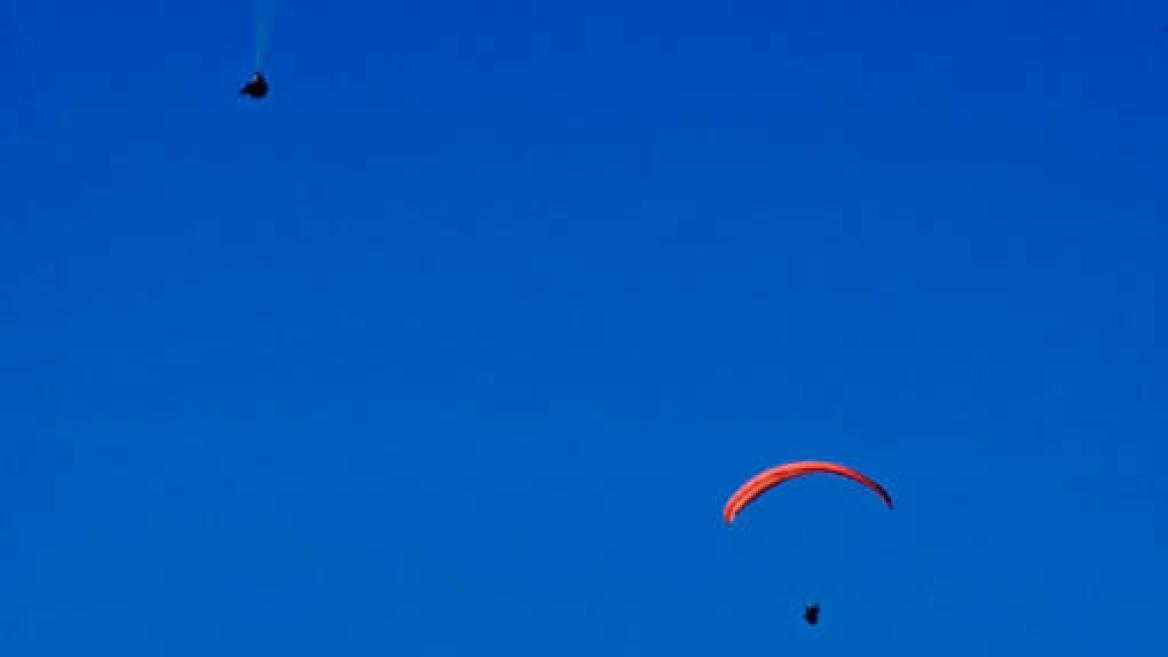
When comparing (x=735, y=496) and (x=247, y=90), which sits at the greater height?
(x=247, y=90)

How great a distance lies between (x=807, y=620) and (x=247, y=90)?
63.2 ft

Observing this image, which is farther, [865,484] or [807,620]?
[807,620]

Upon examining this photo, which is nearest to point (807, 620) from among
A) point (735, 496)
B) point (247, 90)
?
point (735, 496)

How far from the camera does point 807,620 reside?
5694cm

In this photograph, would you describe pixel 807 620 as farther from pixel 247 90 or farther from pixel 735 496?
pixel 247 90

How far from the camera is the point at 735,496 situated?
2160 inches

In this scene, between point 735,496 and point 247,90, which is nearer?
point 247,90

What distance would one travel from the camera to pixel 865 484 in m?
52.7

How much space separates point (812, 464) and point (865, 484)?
136cm

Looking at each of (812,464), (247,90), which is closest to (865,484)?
(812,464)

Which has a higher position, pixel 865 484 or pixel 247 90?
pixel 247 90

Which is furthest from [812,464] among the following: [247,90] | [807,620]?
[247,90]

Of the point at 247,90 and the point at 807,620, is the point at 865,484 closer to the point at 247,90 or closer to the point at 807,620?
the point at 807,620

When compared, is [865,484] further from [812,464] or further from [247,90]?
[247,90]
